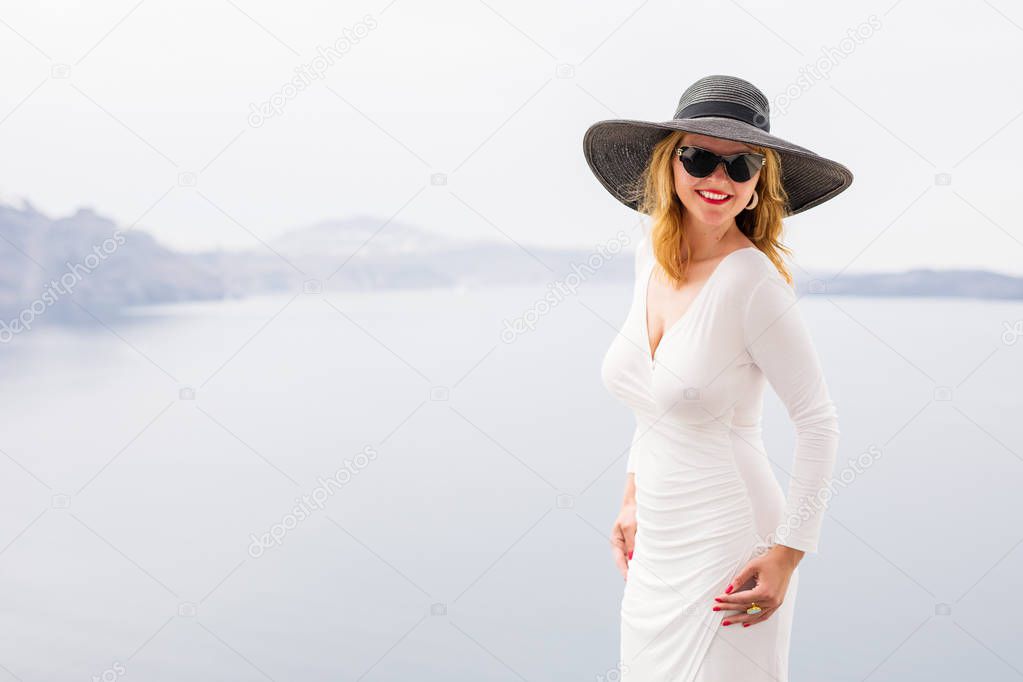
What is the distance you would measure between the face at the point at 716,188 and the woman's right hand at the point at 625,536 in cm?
50

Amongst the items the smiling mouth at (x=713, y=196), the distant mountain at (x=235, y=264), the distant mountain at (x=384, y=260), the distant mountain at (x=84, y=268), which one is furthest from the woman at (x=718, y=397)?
the distant mountain at (x=84, y=268)

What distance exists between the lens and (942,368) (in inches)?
203

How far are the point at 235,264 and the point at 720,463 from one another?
7865mm

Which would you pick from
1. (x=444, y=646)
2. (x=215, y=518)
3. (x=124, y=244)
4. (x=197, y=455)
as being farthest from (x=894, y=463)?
(x=124, y=244)

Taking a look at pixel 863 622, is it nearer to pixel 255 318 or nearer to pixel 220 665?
pixel 220 665

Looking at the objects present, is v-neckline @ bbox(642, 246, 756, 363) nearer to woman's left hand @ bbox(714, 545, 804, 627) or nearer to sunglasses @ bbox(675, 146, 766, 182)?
sunglasses @ bbox(675, 146, 766, 182)

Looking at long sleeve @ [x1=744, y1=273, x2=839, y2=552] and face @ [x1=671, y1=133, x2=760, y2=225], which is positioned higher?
face @ [x1=671, y1=133, x2=760, y2=225]

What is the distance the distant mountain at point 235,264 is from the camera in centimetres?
743

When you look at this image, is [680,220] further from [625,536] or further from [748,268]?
[625,536]

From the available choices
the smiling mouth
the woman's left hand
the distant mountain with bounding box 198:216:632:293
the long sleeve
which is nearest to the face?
the smiling mouth

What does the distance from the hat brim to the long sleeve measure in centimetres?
21

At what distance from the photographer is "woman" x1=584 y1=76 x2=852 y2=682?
1.23 meters

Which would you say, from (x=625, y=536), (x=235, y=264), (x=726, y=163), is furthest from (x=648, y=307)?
(x=235, y=264)

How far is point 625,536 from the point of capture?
1.52 meters
